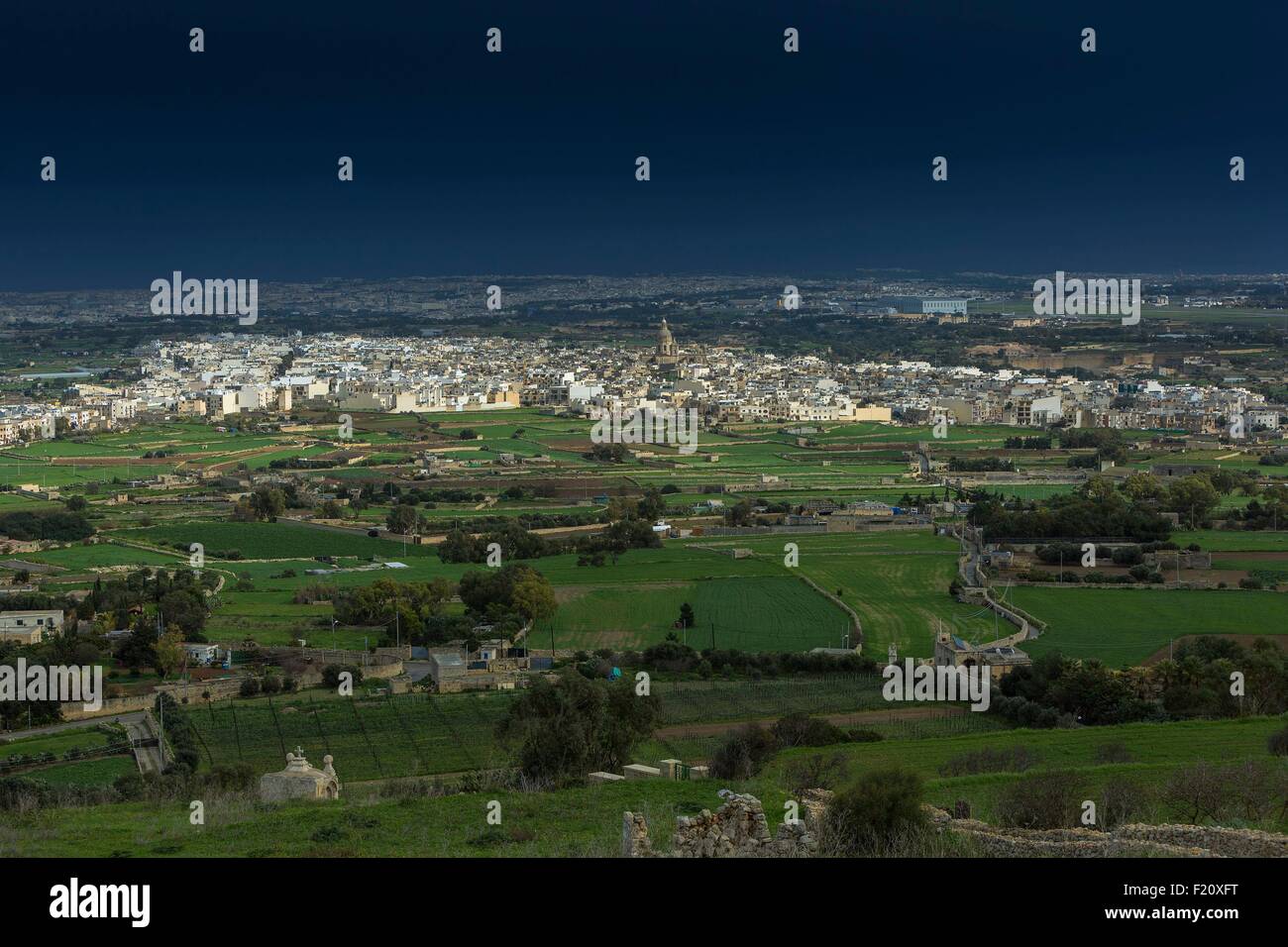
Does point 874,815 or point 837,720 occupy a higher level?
point 874,815

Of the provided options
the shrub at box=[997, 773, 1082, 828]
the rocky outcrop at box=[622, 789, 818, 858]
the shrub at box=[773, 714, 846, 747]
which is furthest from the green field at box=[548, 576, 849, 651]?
the rocky outcrop at box=[622, 789, 818, 858]

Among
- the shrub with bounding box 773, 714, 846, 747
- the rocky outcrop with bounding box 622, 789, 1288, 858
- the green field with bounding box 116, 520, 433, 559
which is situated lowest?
the shrub with bounding box 773, 714, 846, 747

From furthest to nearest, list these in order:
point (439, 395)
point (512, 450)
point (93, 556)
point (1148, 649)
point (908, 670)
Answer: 1. point (439, 395)
2. point (512, 450)
3. point (93, 556)
4. point (1148, 649)
5. point (908, 670)

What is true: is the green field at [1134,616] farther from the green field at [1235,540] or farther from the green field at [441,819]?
the green field at [441,819]

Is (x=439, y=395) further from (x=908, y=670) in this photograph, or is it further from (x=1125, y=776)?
(x=1125, y=776)

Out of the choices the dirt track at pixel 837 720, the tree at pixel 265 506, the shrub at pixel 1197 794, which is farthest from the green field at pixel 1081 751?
the tree at pixel 265 506

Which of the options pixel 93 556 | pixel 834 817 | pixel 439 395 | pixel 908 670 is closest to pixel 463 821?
pixel 834 817

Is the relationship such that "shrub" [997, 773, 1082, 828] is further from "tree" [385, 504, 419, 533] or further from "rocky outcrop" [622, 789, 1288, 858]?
"tree" [385, 504, 419, 533]

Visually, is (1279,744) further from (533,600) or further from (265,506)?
(265,506)

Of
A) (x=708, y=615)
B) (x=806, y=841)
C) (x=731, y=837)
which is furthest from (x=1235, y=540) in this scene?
(x=731, y=837)

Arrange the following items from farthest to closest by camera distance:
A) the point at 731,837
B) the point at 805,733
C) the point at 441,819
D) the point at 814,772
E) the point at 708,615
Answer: the point at 708,615 < the point at 805,733 < the point at 814,772 < the point at 441,819 < the point at 731,837

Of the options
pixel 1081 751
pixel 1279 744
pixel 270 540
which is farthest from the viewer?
pixel 270 540
